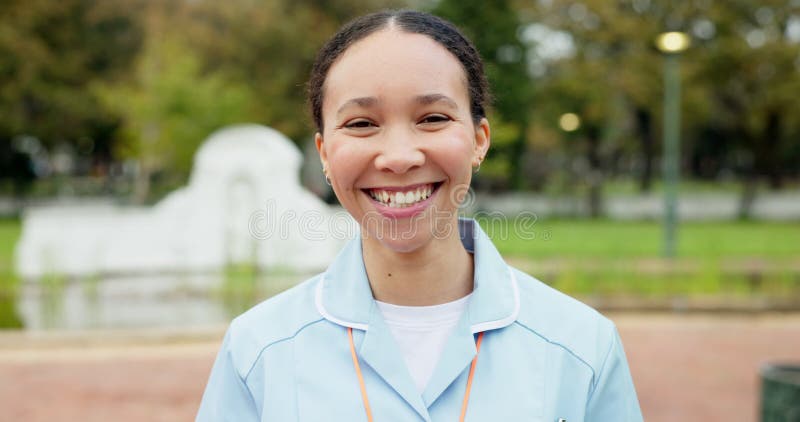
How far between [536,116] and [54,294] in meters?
21.8

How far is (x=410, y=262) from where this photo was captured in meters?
1.76

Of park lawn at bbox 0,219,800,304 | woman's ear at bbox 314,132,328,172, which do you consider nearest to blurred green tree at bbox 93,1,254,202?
park lawn at bbox 0,219,800,304

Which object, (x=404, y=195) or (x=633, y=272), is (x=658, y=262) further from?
(x=404, y=195)

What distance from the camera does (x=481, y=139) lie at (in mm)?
1850

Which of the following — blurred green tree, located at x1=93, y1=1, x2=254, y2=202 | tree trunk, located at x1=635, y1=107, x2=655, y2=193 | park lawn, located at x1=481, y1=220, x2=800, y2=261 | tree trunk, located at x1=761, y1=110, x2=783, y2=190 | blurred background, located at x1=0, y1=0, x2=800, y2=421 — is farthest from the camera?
tree trunk, located at x1=635, y1=107, x2=655, y2=193

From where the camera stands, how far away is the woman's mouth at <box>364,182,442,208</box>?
1.67 metres

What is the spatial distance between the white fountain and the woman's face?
10992 mm

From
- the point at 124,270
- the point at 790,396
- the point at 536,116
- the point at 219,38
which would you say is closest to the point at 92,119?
the point at 219,38

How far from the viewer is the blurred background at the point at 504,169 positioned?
797 cm

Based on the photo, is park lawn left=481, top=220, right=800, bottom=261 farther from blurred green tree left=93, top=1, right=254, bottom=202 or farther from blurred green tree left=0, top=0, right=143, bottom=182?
blurred green tree left=0, top=0, right=143, bottom=182

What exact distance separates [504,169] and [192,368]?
1732 cm

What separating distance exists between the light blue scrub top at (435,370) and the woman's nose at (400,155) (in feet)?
0.94

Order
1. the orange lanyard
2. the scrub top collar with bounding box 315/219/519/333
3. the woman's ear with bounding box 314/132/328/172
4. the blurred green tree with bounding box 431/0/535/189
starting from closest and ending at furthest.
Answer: the orange lanyard
the scrub top collar with bounding box 315/219/519/333
the woman's ear with bounding box 314/132/328/172
the blurred green tree with bounding box 431/0/535/189

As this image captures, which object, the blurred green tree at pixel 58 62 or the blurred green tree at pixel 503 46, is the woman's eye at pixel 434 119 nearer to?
the blurred green tree at pixel 503 46
